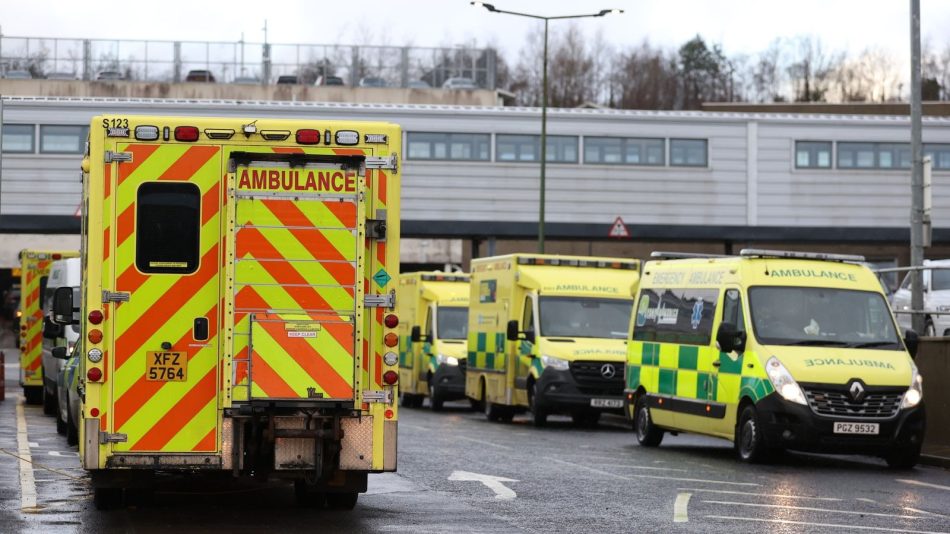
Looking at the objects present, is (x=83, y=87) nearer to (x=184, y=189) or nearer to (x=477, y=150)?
(x=477, y=150)

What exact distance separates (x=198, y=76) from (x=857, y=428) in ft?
192

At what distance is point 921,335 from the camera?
2377 centimetres

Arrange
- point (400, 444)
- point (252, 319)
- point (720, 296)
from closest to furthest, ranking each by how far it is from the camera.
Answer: point (252, 319) → point (720, 296) → point (400, 444)

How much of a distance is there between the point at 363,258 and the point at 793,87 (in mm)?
110605

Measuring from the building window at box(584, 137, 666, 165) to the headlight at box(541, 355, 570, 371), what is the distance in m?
27.3

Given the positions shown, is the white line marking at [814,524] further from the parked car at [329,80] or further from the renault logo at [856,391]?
the parked car at [329,80]

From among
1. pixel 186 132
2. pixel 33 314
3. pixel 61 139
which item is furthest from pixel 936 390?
pixel 61 139

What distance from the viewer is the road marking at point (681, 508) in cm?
1304

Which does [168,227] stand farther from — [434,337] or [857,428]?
[434,337]

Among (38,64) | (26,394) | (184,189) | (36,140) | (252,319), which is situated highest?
(38,64)

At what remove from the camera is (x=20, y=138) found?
50.5m

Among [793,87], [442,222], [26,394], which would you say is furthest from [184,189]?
[793,87]

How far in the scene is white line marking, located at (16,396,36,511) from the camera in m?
13.6

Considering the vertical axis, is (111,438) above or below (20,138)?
below
